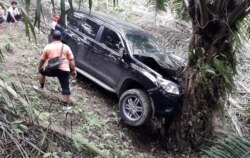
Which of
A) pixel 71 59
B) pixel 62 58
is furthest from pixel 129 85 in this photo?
pixel 62 58

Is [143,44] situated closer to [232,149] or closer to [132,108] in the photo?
[132,108]

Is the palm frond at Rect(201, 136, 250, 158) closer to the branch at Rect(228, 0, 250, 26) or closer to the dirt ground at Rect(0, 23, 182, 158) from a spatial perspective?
the dirt ground at Rect(0, 23, 182, 158)

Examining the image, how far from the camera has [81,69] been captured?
8156 millimetres

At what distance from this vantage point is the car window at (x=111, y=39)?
7.48m

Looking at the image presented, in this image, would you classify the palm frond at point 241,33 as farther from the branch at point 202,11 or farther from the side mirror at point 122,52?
the side mirror at point 122,52

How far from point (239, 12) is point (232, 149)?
410 centimetres

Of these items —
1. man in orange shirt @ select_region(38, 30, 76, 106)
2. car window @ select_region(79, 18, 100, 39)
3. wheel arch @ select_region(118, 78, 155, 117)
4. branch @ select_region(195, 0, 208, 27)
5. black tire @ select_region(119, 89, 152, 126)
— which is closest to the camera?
branch @ select_region(195, 0, 208, 27)

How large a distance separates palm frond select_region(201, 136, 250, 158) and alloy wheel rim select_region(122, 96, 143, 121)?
13.9ft

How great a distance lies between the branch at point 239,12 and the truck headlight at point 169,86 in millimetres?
1402

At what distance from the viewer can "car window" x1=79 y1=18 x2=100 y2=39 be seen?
8.00 metres

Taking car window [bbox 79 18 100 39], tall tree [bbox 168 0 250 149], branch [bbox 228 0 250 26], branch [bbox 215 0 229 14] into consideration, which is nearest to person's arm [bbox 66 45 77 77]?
car window [bbox 79 18 100 39]

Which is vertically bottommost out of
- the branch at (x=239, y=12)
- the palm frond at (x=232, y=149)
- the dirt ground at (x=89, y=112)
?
the dirt ground at (x=89, y=112)

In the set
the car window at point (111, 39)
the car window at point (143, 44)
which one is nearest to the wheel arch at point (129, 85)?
the car window at point (143, 44)

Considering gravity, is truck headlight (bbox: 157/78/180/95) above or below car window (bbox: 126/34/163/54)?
below
